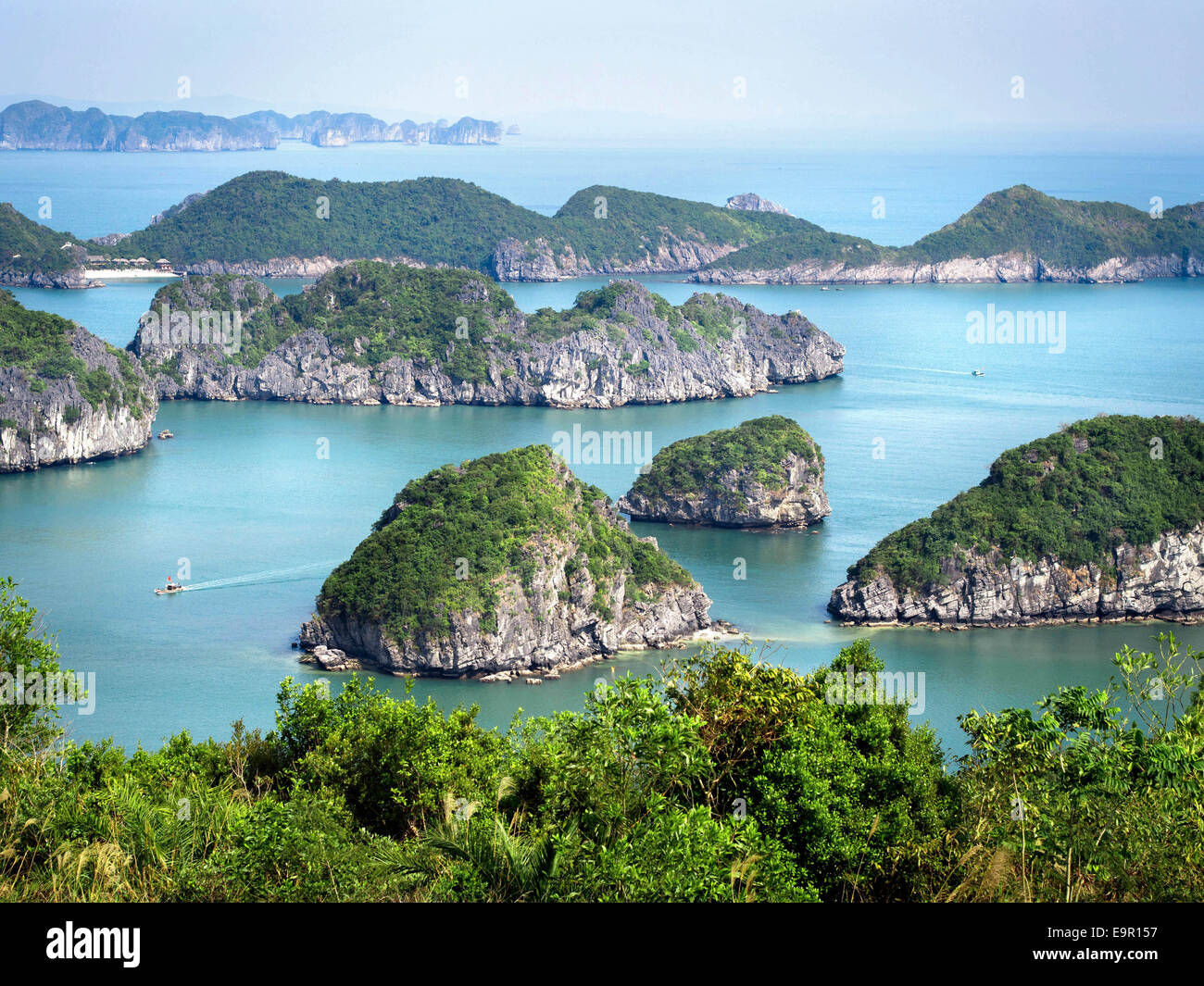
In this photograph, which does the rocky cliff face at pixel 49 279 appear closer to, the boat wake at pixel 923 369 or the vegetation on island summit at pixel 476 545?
the boat wake at pixel 923 369

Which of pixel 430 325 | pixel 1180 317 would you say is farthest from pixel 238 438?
pixel 1180 317

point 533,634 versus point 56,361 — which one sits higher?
point 56,361

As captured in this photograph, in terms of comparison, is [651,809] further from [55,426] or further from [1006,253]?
[1006,253]

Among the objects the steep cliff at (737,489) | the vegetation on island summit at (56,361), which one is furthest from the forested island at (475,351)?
the steep cliff at (737,489)

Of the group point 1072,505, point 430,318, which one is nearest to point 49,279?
point 430,318

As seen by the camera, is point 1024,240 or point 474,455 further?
point 1024,240

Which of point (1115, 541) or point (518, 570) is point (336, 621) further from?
point (1115, 541)

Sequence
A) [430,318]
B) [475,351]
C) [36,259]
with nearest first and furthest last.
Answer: [475,351] → [430,318] → [36,259]
